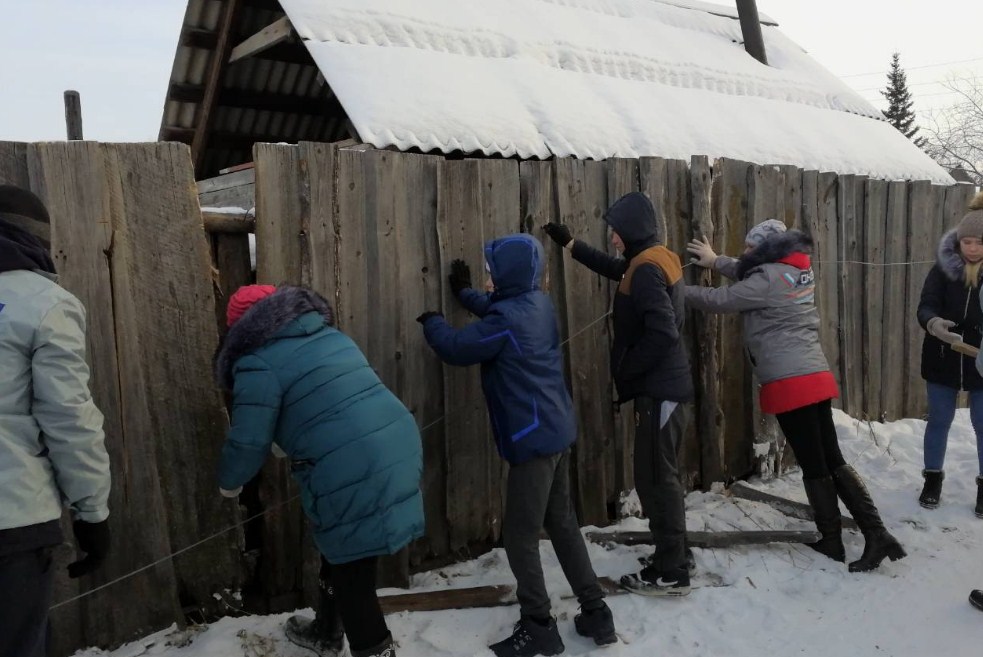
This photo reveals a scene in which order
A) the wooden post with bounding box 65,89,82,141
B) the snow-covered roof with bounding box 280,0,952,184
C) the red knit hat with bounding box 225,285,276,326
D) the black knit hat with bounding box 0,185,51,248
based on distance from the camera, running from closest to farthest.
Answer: the black knit hat with bounding box 0,185,51,248 < the red knit hat with bounding box 225,285,276,326 < the snow-covered roof with bounding box 280,0,952,184 < the wooden post with bounding box 65,89,82,141

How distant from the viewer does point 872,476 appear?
5090 mm

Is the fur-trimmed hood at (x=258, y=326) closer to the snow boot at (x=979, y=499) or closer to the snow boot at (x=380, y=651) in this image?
the snow boot at (x=380, y=651)

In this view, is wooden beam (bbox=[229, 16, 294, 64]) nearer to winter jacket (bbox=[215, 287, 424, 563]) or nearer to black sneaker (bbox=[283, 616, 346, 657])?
winter jacket (bbox=[215, 287, 424, 563])

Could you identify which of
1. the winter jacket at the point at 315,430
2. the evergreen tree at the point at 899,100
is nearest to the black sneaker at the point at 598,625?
the winter jacket at the point at 315,430

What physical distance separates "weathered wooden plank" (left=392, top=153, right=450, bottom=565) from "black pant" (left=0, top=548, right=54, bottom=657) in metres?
1.77

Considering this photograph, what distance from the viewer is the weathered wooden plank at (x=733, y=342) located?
477 centimetres

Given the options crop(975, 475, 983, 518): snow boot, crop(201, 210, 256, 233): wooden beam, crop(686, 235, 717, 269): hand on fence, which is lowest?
crop(975, 475, 983, 518): snow boot

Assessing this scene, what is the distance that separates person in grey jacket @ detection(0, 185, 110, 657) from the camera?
2.02m

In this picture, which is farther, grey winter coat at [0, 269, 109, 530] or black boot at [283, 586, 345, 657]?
black boot at [283, 586, 345, 657]

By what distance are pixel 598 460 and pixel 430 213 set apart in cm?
177

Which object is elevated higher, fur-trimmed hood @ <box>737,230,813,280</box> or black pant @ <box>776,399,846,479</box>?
fur-trimmed hood @ <box>737,230,813,280</box>

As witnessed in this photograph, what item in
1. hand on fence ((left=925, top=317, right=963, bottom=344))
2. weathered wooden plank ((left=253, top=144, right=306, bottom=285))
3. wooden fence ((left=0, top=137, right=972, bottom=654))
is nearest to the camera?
wooden fence ((left=0, top=137, right=972, bottom=654))

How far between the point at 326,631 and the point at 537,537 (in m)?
0.95

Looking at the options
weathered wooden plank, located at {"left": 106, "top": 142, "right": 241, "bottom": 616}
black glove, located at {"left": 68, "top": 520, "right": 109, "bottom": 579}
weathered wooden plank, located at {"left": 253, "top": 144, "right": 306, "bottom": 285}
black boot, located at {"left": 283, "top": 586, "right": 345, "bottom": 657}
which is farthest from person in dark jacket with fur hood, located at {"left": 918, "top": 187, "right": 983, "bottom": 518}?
black glove, located at {"left": 68, "top": 520, "right": 109, "bottom": 579}
